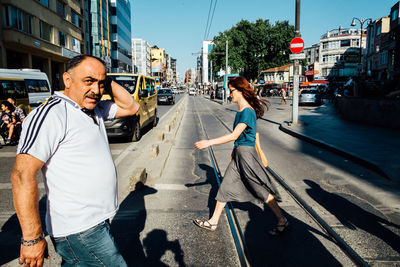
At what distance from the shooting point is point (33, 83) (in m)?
13.8

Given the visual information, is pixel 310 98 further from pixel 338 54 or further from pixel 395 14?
pixel 338 54

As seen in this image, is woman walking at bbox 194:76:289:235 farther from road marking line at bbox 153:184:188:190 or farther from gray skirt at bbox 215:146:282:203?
road marking line at bbox 153:184:188:190

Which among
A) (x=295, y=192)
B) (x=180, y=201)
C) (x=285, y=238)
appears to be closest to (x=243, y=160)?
(x=285, y=238)

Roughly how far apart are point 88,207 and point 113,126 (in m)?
7.73

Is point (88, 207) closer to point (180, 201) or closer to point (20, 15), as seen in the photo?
point (180, 201)

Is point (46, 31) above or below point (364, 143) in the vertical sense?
above

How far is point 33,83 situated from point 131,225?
41.3 ft

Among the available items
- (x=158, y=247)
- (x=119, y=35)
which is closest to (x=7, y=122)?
(x=158, y=247)

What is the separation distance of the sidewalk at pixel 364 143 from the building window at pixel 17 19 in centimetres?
1989

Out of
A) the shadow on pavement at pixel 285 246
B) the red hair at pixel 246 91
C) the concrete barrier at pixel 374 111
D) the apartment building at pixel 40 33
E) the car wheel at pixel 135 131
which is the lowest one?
the shadow on pavement at pixel 285 246

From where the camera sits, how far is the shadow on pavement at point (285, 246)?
2971 millimetres

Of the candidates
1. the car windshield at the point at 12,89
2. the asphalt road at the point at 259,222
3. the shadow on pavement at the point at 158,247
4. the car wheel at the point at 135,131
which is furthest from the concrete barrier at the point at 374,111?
the car windshield at the point at 12,89

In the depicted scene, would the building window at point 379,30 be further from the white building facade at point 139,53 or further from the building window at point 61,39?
the white building facade at point 139,53

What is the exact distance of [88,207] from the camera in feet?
5.54
